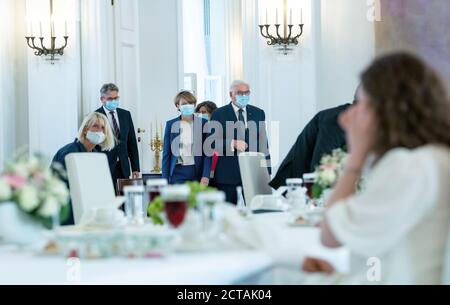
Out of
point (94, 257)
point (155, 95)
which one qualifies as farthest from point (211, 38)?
point (94, 257)

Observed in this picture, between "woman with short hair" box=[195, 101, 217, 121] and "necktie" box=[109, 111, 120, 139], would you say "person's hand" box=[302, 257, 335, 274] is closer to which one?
"necktie" box=[109, 111, 120, 139]

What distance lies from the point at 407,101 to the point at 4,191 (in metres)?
1.13

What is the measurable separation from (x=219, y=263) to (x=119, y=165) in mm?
5758

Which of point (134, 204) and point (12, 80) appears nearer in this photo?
point (134, 204)

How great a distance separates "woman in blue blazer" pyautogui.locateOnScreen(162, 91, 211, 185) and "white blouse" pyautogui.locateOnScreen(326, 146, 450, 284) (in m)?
5.35

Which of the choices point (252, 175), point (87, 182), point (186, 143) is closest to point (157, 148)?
point (186, 143)

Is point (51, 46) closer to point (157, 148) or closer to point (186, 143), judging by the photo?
point (186, 143)

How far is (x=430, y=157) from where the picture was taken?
2322 mm

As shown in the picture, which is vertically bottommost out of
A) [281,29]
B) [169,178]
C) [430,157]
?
[169,178]

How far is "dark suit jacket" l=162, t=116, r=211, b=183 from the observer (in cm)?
778

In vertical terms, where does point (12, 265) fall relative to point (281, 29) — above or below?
below

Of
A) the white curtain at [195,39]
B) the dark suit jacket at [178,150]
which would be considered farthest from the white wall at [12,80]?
the white curtain at [195,39]

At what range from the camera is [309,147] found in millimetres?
5496

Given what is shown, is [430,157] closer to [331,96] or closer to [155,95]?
[331,96]
